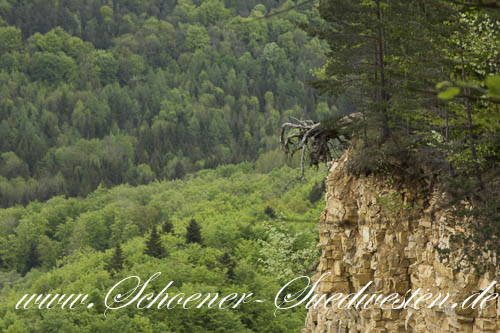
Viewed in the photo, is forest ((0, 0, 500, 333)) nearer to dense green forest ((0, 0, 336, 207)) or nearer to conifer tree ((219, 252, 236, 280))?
conifer tree ((219, 252, 236, 280))

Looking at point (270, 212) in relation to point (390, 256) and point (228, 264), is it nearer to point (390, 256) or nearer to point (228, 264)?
point (228, 264)

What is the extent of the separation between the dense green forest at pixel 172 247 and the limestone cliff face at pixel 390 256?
1.82 metres

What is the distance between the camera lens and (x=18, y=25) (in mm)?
191375

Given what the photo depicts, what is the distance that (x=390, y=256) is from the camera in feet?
44.0

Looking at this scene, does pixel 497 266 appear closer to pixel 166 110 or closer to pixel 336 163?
pixel 336 163

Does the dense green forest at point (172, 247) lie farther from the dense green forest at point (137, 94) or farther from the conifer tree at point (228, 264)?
the dense green forest at point (137, 94)

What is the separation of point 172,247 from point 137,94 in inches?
4456

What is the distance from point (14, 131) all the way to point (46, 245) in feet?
197

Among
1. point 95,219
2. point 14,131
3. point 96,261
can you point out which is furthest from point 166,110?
point 96,261

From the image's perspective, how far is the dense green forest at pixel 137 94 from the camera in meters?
144

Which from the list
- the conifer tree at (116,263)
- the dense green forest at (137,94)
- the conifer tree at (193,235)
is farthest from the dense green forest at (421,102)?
the dense green forest at (137,94)

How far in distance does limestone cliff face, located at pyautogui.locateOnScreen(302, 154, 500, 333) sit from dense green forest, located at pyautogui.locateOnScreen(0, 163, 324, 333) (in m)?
1.82

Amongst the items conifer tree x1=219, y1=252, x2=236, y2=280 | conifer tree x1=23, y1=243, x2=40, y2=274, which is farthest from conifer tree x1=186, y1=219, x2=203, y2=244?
conifer tree x1=23, y1=243, x2=40, y2=274

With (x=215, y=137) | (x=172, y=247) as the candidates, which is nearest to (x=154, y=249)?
(x=172, y=247)
